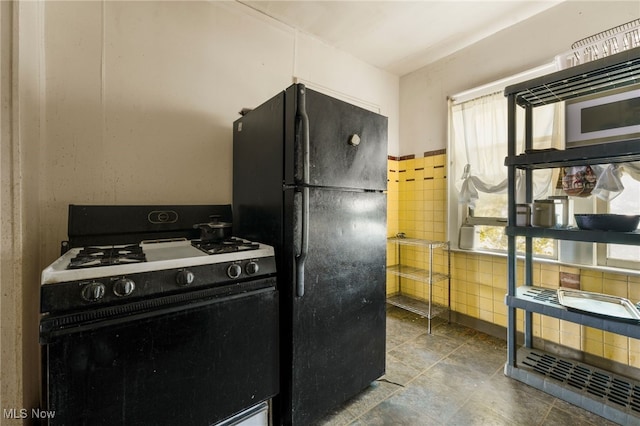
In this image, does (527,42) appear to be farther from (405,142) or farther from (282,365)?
(282,365)

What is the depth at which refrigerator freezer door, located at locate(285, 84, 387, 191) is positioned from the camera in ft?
4.57

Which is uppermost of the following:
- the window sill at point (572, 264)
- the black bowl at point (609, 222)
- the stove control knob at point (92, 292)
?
the black bowl at point (609, 222)

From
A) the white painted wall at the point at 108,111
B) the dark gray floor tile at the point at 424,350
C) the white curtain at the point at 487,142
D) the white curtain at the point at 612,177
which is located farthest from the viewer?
the white curtain at the point at 487,142

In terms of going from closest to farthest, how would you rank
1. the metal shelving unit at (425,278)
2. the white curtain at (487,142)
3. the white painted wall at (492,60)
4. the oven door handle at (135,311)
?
the oven door handle at (135,311), the white painted wall at (492,60), the white curtain at (487,142), the metal shelving unit at (425,278)

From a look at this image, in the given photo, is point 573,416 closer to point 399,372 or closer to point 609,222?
point 399,372

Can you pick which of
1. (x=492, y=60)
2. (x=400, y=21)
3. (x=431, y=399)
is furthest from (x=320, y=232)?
(x=492, y=60)

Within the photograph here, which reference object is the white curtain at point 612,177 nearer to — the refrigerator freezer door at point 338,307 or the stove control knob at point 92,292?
the refrigerator freezer door at point 338,307

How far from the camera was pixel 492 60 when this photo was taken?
2.62m

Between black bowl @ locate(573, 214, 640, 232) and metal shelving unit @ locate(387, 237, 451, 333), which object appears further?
metal shelving unit @ locate(387, 237, 451, 333)

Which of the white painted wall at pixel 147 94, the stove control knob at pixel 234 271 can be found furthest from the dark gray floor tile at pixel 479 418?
the white painted wall at pixel 147 94

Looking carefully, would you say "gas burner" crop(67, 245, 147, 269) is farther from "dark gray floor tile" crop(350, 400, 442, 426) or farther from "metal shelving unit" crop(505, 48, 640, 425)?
"metal shelving unit" crop(505, 48, 640, 425)

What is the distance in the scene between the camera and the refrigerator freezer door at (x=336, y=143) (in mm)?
1394

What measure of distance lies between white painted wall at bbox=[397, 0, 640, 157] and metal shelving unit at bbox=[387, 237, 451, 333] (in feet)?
3.43

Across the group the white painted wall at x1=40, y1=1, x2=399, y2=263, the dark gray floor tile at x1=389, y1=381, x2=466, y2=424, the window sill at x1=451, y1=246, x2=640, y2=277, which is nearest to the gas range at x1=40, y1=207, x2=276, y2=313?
the white painted wall at x1=40, y1=1, x2=399, y2=263
